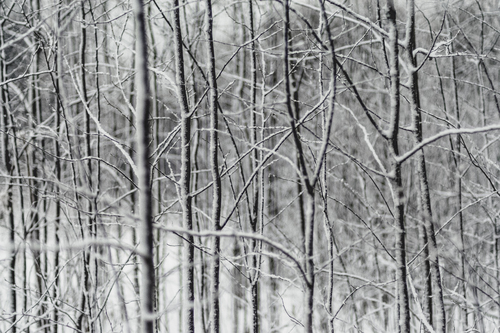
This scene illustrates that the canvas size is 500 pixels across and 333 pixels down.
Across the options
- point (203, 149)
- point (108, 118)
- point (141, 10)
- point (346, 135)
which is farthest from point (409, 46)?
point (108, 118)

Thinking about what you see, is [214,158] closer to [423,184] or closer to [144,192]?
[144,192]

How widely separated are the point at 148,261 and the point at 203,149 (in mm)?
9482

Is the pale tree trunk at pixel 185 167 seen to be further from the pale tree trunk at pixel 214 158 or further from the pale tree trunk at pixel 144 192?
the pale tree trunk at pixel 144 192

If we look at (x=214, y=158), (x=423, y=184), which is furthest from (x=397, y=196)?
(x=214, y=158)

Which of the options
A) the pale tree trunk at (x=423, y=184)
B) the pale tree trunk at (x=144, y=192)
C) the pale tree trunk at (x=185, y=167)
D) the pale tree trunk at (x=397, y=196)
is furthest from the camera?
the pale tree trunk at (x=185, y=167)

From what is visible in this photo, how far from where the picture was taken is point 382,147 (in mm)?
9570

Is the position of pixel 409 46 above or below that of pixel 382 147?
below

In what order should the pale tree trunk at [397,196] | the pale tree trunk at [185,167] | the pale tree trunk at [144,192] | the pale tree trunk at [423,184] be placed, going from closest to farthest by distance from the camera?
the pale tree trunk at [144,192] < the pale tree trunk at [397,196] < the pale tree trunk at [423,184] < the pale tree trunk at [185,167]

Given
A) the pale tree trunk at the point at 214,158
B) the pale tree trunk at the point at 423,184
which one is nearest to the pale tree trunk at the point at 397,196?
the pale tree trunk at the point at 423,184

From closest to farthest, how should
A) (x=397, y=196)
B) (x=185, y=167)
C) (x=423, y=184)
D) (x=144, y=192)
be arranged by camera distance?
(x=144, y=192) < (x=397, y=196) < (x=185, y=167) < (x=423, y=184)

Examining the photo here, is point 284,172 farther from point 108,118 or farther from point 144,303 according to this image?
point 144,303

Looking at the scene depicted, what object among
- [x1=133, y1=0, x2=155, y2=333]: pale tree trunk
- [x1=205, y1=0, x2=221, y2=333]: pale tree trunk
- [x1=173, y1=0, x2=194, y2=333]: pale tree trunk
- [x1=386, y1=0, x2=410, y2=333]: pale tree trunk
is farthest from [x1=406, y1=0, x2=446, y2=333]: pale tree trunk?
[x1=133, y1=0, x2=155, y2=333]: pale tree trunk

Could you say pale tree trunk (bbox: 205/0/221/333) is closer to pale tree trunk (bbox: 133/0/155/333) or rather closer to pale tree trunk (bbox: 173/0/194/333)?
pale tree trunk (bbox: 173/0/194/333)

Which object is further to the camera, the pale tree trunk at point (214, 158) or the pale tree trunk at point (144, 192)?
the pale tree trunk at point (214, 158)
